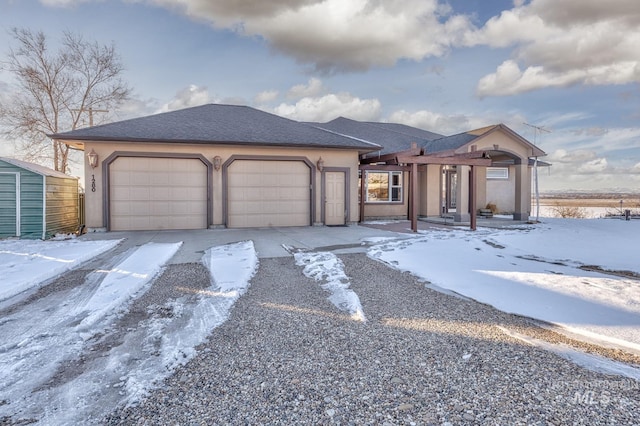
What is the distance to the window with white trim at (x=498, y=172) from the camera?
1778cm

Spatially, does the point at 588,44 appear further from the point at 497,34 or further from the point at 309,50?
the point at 309,50

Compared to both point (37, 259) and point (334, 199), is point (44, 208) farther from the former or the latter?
point (334, 199)

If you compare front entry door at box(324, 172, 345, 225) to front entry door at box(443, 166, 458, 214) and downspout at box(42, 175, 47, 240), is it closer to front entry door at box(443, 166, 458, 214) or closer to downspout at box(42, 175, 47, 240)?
front entry door at box(443, 166, 458, 214)

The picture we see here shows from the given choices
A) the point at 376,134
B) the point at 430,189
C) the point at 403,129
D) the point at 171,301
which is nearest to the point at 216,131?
the point at 171,301

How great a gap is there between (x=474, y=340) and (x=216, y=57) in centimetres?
1470

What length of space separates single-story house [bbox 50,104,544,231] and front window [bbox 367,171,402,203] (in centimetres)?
4

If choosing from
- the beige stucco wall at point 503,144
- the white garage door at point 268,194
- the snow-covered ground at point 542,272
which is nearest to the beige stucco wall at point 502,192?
the beige stucco wall at point 503,144

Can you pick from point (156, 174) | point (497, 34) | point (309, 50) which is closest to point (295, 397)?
point (156, 174)

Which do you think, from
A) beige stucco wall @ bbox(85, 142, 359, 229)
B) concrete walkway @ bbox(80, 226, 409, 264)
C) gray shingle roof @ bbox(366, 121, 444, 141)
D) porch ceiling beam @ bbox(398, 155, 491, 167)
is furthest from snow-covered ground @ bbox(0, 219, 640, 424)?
gray shingle roof @ bbox(366, 121, 444, 141)

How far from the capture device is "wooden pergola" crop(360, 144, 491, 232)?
10.8 meters

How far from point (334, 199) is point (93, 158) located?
7678mm

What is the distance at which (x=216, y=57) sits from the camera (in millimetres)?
14367

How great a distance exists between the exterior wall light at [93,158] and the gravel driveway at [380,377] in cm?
878

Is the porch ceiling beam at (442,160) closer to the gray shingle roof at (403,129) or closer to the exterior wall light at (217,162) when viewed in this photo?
the exterior wall light at (217,162)
